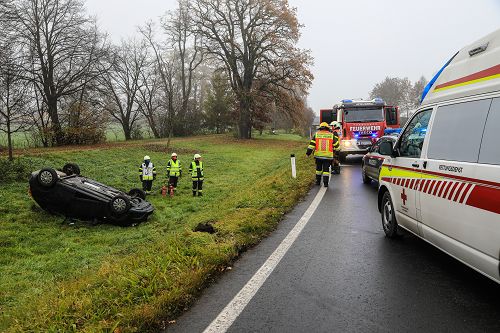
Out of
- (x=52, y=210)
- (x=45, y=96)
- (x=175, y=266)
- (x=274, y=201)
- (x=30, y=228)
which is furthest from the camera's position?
(x=45, y=96)

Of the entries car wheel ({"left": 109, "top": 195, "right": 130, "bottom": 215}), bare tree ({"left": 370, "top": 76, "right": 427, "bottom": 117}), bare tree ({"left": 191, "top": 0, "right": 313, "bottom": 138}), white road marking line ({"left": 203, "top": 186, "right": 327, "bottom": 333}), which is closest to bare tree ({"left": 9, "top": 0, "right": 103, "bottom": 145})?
bare tree ({"left": 191, "top": 0, "right": 313, "bottom": 138})

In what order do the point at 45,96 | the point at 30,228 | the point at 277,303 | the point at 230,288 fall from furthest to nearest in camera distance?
the point at 45,96, the point at 30,228, the point at 230,288, the point at 277,303

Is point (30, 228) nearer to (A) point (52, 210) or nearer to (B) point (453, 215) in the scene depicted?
(A) point (52, 210)

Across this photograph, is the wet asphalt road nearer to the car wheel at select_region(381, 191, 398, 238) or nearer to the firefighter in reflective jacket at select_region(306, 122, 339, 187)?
the car wheel at select_region(381, 191, 398, 238)

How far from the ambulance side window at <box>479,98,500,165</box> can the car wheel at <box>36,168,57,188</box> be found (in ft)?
31.2

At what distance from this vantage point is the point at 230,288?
13.3 ft

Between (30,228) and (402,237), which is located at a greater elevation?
(402,237)

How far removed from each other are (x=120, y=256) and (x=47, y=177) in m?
3.90

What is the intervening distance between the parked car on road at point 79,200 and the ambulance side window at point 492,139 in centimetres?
840

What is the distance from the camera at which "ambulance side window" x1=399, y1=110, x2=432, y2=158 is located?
4816mm

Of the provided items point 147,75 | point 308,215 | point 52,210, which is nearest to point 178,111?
point 147,75

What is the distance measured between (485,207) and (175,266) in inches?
125

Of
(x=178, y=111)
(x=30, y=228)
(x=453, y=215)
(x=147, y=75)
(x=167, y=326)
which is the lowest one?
(x=30, y=228)

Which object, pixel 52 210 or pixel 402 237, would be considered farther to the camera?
pixel 52 210
